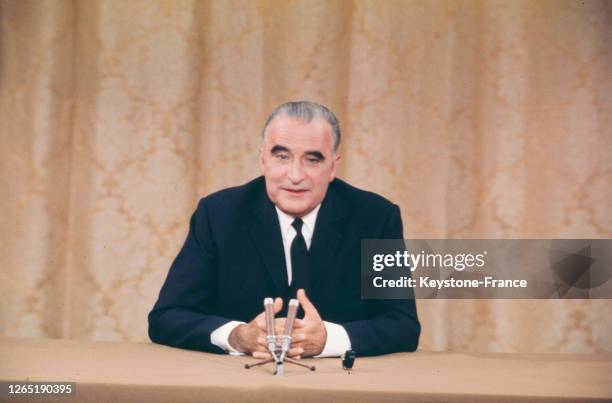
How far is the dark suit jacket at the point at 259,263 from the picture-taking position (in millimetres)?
2193

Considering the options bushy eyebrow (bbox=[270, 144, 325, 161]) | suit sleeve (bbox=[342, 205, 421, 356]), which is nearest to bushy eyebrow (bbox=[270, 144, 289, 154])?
bushy eyebrow (bbox=[270, 144, 325, 161])

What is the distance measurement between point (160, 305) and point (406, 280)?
0.74 metres

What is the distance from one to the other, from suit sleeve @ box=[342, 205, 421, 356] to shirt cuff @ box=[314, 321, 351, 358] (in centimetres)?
2

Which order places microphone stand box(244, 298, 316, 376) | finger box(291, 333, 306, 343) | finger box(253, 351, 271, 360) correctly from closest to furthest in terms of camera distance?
microphone stand box(244, 298, 316, 376), finger box(253, 351, 271, 360), finger box(291, 333, 306, 343)

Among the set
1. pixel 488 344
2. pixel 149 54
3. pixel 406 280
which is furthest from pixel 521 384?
pixel 149 54

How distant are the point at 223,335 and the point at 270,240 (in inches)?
15.5

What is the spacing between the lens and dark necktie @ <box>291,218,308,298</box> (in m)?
2.21

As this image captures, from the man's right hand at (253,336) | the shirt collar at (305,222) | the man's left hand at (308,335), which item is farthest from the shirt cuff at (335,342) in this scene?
the shirt collar at (305,222)

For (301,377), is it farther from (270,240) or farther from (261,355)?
(270,240)

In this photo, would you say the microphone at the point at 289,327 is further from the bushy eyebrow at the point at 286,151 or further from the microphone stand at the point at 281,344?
the bushy eyebrow at the point at 286,151

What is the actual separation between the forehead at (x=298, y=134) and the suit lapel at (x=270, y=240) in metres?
0.21

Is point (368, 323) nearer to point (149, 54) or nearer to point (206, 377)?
point (206, 377)

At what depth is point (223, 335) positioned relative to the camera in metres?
1.94

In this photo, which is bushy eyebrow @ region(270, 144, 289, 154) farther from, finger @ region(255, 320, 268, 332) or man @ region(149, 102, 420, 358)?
finger @ region(255, 320, 268, 332)
